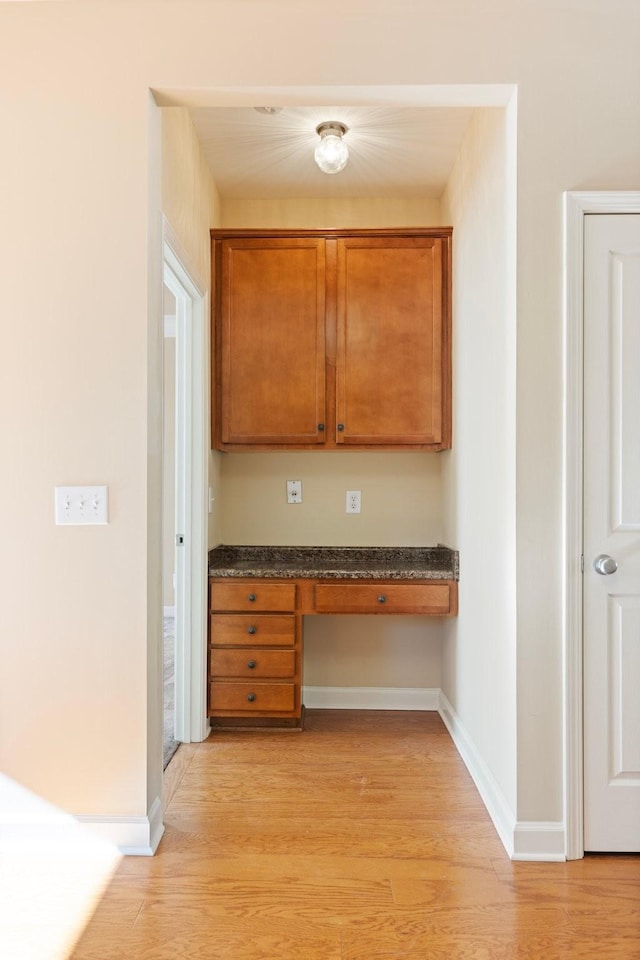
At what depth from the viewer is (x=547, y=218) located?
2146 millimetres

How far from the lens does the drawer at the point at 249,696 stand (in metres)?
3.22

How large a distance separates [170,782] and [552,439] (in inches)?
77.7

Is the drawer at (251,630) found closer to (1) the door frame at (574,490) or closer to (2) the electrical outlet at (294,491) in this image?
(2) the electrical outlet at (294,491)

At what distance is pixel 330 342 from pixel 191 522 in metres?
1.15

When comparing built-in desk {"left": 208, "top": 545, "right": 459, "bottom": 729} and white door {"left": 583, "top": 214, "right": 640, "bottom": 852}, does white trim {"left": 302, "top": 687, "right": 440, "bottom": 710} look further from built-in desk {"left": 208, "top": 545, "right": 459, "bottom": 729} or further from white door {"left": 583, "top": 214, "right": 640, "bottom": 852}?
white door {"left": 583, "top": 214, "right": 640, "bottom": 852}

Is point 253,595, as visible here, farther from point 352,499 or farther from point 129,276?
point 129,276

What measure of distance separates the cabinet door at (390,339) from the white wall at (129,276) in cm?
125

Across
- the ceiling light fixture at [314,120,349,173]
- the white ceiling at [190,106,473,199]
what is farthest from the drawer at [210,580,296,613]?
the white ceiling at [190,106,473,199]

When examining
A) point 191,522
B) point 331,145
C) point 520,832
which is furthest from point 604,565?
point 331,145

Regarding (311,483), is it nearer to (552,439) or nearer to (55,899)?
(552,439)

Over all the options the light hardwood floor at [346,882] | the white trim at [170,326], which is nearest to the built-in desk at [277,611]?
the light hardwood floor at [346,882]

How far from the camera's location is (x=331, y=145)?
288 centimetres

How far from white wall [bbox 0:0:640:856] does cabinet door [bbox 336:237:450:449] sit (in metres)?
1.25

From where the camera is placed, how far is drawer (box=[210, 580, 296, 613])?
321cm
